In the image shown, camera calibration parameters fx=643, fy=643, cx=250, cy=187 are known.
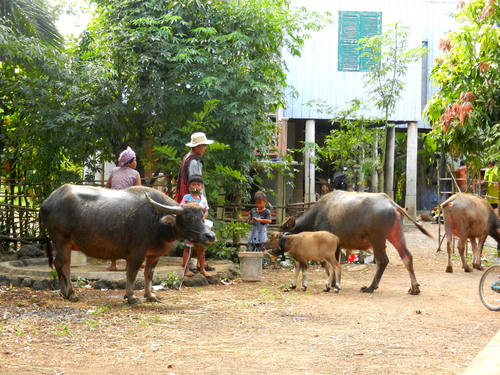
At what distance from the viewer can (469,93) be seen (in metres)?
11.5

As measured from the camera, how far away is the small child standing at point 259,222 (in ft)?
35.2

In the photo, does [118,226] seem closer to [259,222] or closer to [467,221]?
[259,222]

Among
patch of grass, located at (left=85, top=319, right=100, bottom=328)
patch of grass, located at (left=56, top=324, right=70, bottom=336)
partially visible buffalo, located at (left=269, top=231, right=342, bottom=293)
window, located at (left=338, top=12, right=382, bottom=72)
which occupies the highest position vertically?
window, located at (left=338, top=12, right=382, bottom=72)

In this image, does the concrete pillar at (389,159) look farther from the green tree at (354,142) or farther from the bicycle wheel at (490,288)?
the bicycle wheel at (490,288)

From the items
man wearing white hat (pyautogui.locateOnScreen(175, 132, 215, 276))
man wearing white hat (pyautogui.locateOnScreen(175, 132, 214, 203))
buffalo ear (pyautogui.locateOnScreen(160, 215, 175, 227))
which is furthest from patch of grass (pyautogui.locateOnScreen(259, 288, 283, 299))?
buffalo ear (pyautogui.locateOnScreen(160, 215, 175, 227))

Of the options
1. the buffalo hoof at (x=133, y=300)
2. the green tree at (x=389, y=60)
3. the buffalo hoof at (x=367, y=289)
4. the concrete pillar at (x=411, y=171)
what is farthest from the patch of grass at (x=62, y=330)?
the concrete pillar at (x=411, y=171)

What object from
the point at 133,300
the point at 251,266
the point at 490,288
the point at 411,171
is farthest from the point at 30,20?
the point at 411,171

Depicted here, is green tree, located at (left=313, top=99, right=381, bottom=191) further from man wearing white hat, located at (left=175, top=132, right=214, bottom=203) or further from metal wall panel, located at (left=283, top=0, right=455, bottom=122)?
man wearing white hat, located at (left=175, top=132, right=214, bottom=203)

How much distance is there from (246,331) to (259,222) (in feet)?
15.8

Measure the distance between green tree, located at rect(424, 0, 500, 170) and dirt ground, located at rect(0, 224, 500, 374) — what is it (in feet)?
12.0

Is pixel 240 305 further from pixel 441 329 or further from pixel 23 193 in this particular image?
pixel 23 193

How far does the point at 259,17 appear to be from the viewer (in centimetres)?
1172

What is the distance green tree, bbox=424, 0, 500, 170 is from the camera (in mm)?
11156

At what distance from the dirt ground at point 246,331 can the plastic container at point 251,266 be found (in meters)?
0.55
